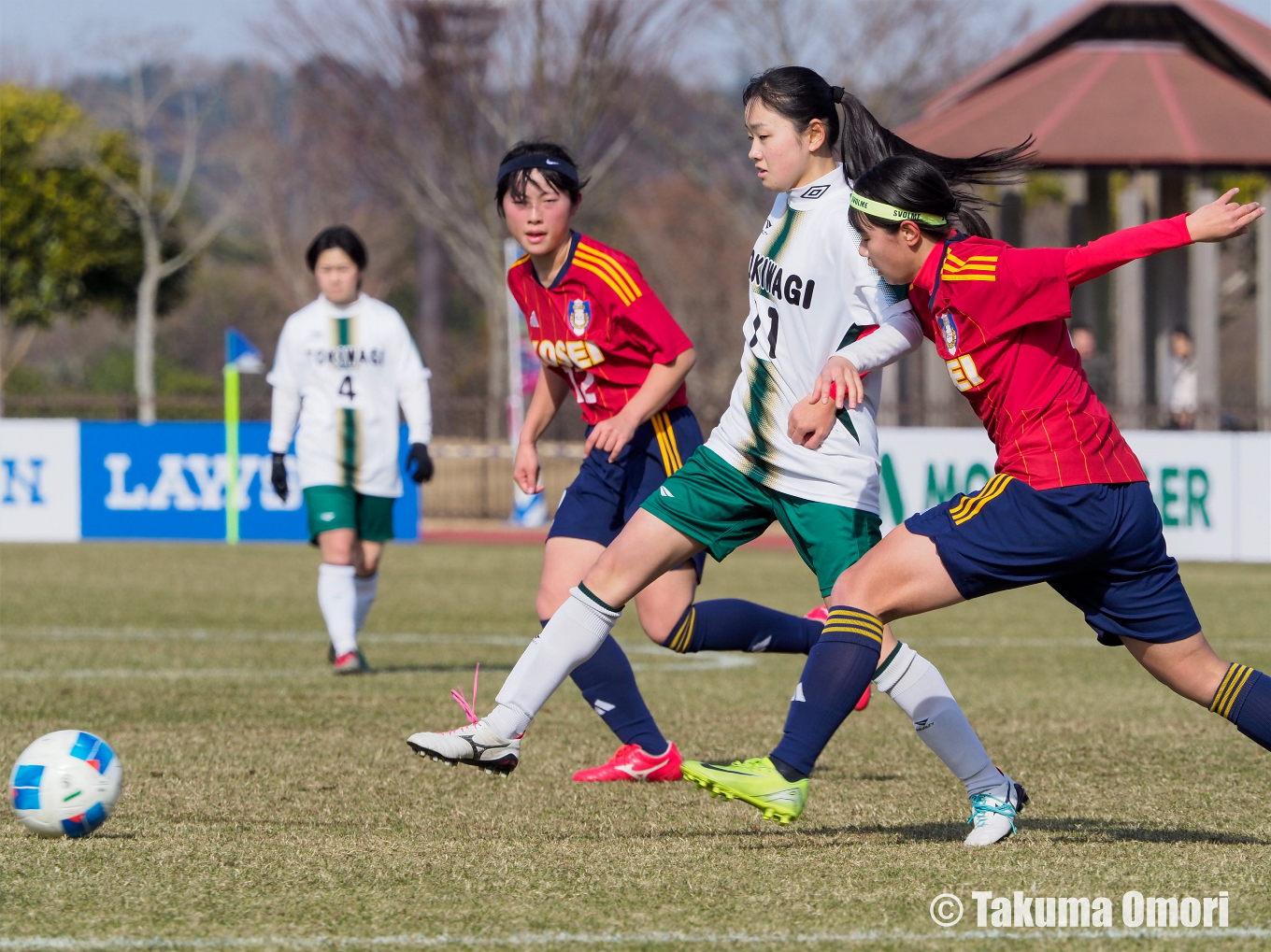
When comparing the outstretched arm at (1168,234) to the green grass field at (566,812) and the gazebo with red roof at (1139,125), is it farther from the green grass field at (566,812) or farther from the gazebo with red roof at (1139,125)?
the gazebo with red roof at (1139,125)

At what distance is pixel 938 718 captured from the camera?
4.67 metres

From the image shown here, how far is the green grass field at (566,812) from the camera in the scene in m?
3.66

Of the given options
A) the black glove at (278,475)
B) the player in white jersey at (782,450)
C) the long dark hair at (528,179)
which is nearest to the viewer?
the player in white jersey at (782,450)

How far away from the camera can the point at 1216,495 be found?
1614cm

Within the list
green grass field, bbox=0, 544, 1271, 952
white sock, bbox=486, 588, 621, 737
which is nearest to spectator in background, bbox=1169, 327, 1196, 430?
green grass field, bbox=0, 544, 1271, 952

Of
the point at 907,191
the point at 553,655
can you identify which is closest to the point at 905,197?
the point at 907,191

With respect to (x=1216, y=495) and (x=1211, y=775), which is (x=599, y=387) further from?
(x=1216, y=495)

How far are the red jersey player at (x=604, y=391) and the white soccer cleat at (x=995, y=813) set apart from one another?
1.38m

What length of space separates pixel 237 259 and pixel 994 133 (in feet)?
125

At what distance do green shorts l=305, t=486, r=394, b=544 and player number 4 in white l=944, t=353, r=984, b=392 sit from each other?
508cm

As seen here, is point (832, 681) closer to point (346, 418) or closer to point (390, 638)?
point (346, 418)

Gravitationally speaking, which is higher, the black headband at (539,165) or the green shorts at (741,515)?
the black headband at (539,165)

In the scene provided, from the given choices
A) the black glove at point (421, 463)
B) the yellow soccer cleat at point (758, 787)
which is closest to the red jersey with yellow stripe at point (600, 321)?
the yellow soccer cleat at point (758, 787)

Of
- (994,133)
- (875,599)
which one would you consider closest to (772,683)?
(875,599)
